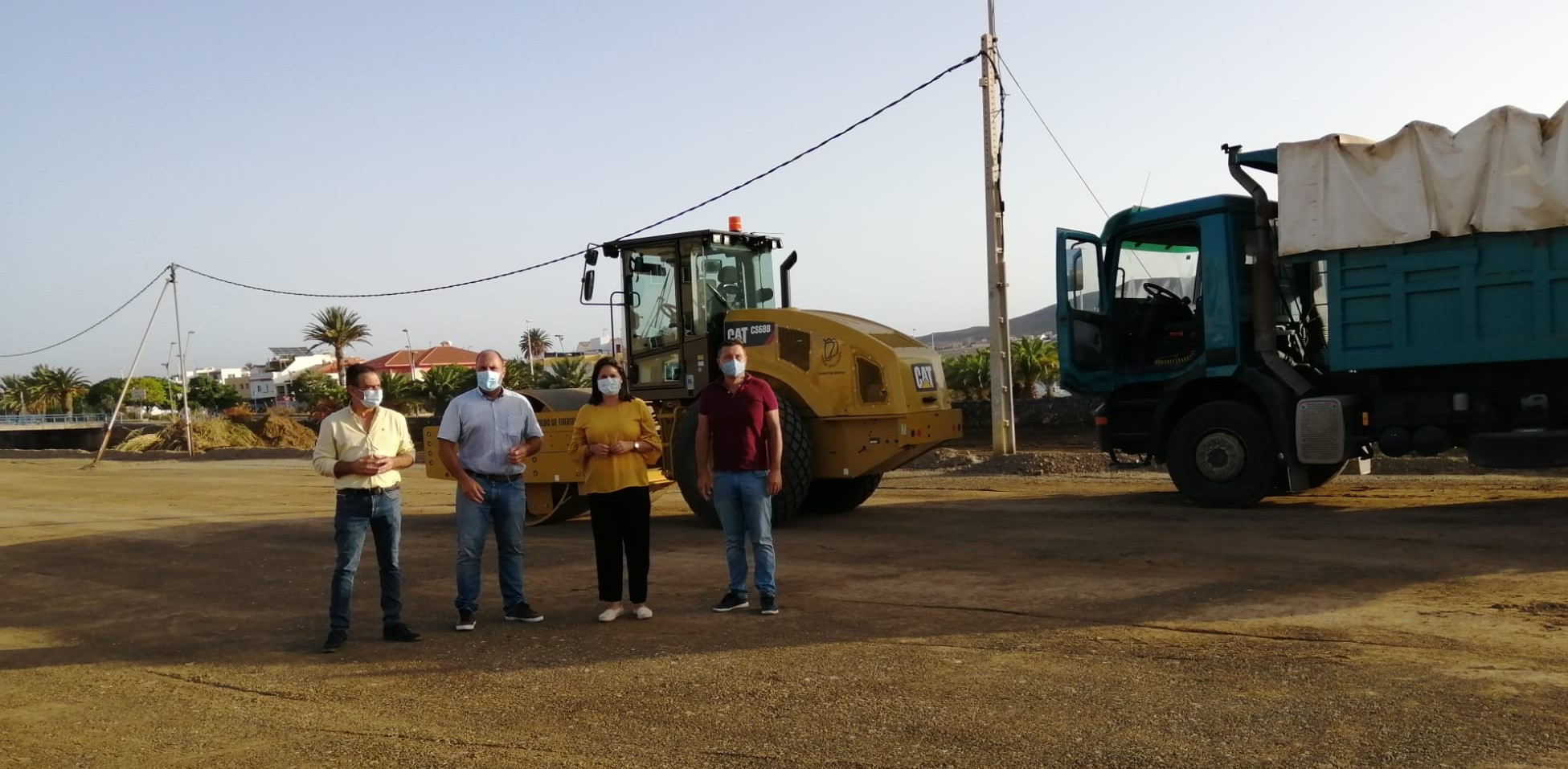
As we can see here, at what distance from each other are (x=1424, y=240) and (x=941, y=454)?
9850mm

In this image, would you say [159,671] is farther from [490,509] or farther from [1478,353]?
[1478,353]

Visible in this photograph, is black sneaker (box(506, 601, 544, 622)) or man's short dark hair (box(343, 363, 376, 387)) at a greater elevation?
man's short dark hair (box(343, 363, 376, 387))

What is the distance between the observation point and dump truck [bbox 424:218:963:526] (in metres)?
11.5

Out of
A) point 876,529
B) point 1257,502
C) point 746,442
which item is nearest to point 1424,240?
point 1257,502

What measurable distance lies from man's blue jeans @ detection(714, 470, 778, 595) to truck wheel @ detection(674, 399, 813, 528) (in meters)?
3.48

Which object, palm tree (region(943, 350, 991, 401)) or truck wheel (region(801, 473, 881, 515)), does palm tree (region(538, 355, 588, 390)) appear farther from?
truck wheel (region(801, 473, 881, 515))

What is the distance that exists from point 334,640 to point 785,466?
5.13 meters

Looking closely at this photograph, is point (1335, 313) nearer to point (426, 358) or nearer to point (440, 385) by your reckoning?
point (440, 385)

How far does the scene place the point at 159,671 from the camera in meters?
6.73

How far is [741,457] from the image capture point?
7.46m

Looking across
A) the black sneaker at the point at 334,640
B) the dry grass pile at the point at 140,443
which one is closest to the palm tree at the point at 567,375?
the dry grass pile at the point at 140,443

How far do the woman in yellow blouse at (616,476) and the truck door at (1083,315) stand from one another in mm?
6393

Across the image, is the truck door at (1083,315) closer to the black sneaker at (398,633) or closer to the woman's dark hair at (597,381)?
the woman's dark hair at (597,381)

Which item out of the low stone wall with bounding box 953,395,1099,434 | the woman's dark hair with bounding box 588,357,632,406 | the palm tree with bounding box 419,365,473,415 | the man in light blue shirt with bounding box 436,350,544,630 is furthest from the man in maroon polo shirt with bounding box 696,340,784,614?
the palm tree with bounding box 419,365,473,415
